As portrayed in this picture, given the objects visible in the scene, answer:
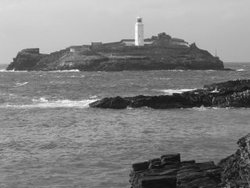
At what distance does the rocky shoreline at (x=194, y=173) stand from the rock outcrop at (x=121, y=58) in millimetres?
137434

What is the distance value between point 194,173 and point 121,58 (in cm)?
14448

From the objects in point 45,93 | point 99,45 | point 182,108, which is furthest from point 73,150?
point 99,45

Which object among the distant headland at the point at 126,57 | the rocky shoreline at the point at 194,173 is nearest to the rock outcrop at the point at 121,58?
the distant headland at the point at 126,57

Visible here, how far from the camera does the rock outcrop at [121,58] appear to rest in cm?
15838

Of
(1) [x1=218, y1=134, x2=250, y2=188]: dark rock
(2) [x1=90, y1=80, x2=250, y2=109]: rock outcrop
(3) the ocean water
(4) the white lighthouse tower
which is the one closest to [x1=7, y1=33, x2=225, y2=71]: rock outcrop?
(4) the white lighthouse tower

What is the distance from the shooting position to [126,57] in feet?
525

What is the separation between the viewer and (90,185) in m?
17.6

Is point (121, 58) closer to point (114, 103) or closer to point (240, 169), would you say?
point (114, 103)

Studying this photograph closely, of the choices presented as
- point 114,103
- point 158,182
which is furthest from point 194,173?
point 114,103

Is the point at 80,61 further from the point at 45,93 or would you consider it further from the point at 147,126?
the point at 147,126

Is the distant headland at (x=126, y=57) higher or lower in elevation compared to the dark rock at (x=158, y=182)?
higher

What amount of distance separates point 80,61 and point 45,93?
101 metres

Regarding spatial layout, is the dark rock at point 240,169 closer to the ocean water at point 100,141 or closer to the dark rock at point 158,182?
the dark rock at point 158,182

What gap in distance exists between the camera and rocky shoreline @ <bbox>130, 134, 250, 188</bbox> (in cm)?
1281
